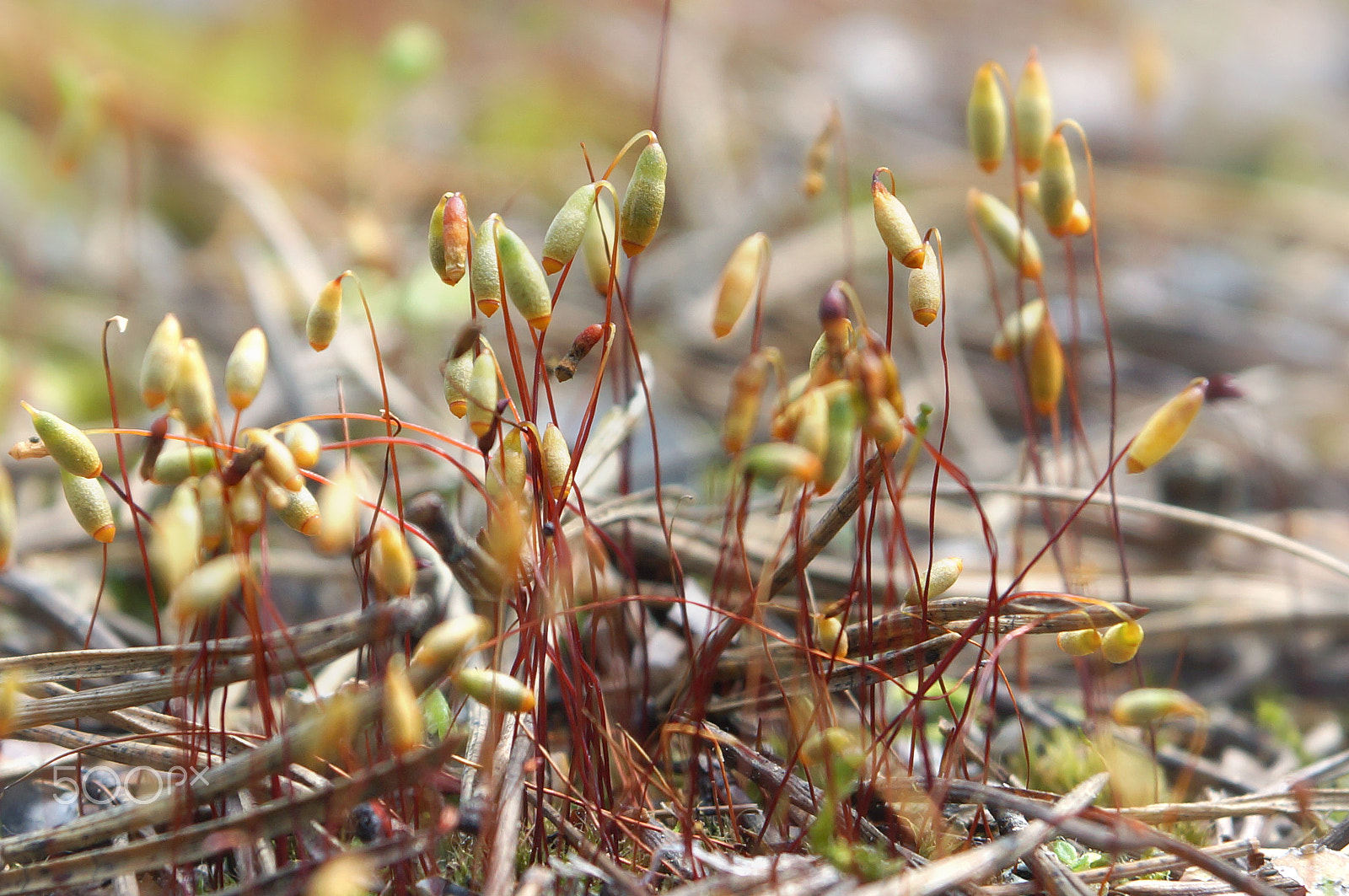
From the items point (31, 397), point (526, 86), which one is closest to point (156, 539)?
point (31, 397)

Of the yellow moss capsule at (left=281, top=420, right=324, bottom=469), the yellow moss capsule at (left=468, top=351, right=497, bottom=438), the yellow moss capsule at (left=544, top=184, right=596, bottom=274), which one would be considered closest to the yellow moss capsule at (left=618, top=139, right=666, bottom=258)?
the yellow moss capsule at (left=544, top=184, right=596, bottom=274)

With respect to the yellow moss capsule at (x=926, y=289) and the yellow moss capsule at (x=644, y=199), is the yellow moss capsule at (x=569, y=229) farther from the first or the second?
the yellow moss capsule at (x=926, y=289)

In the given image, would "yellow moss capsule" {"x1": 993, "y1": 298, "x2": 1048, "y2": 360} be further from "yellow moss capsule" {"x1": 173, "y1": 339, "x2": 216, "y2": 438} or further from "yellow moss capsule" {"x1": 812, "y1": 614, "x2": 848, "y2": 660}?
"yellow moss capsule" {"x1": 173, "y1": 339, "x2": 216, "y2": 438}

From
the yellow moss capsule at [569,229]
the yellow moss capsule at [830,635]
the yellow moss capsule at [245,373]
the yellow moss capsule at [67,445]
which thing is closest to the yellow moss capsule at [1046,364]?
the yellow moss capsule at [830,635]

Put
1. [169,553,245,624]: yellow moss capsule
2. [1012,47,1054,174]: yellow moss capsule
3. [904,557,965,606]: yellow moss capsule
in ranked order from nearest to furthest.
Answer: [169,553,245,624]: yellow moss capsule, [904,557,965,606]: yellow moss capsule, [1012,47,1054,174]: yellow moss capsule

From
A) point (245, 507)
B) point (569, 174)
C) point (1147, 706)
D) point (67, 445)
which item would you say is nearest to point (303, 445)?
point (245, 507)

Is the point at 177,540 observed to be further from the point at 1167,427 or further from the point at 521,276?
the point at 1167,427
